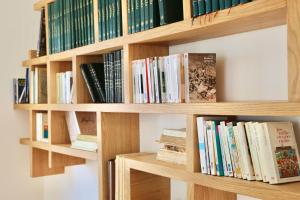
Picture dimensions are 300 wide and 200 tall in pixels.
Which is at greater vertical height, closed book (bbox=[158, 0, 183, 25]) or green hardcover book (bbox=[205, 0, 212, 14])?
closed book (bbox=[158, 0, 183, 25])

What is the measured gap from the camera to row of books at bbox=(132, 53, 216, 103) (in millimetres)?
1314

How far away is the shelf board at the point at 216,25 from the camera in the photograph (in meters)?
1.06

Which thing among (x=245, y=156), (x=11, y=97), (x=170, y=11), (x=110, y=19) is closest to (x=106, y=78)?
(x=110, y=19)

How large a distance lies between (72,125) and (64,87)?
0.73ft

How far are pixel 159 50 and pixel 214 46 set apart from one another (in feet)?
0.93

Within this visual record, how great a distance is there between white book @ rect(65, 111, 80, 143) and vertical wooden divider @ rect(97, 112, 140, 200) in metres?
0.31

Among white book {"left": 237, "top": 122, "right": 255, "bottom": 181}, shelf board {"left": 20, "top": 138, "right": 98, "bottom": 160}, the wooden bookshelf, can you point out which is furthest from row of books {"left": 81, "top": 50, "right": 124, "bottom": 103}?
white book {"left": 237, "top": 122, "right": 255, "bottom": 181}

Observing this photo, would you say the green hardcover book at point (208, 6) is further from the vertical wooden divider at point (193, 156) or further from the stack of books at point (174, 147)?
the stack of books at point (174, 147)

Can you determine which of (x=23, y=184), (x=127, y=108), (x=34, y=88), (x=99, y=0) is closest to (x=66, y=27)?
(x=99, y=0)

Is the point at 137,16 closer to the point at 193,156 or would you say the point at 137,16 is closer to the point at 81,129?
the point at 193,156

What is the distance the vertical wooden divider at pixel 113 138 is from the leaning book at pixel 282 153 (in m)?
0.88

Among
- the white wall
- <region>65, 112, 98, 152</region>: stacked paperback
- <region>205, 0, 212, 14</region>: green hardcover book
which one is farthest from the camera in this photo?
the white wall

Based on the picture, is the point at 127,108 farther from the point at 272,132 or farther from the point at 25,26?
the point at 25,26

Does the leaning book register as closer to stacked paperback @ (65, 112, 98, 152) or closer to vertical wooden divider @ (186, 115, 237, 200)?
vertical wooden divider @ (186, 115, 237, 200)
